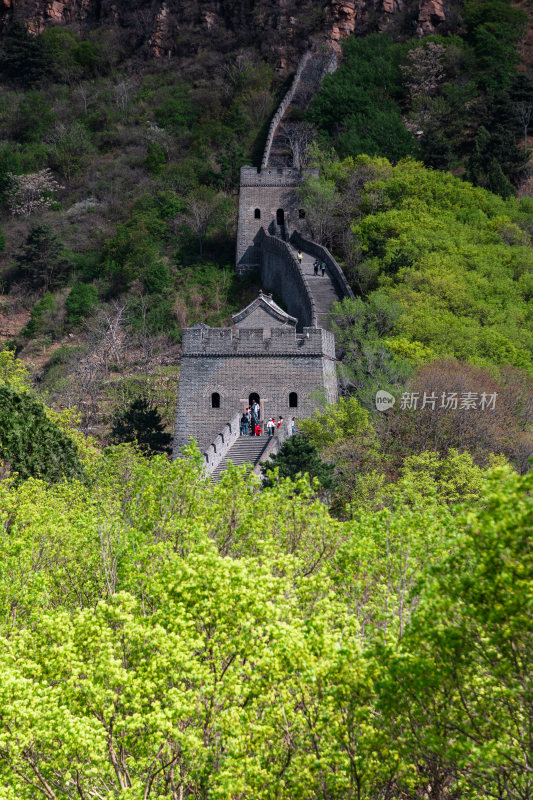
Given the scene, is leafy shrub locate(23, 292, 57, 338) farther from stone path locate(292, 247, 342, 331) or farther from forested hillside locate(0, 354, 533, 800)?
forested hillside locate(0, 354, 533, 800)

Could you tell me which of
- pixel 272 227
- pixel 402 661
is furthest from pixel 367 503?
pixel 272 227

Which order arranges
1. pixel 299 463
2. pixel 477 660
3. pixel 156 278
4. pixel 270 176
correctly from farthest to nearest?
pixel 270 176, pixel 156 278, pixel 299 463, pixel 477 660

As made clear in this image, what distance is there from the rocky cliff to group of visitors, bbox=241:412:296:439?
168ft

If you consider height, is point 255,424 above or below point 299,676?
below

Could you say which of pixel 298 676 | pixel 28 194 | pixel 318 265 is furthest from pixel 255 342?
pixel 28 194

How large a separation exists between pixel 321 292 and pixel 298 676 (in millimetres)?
34269

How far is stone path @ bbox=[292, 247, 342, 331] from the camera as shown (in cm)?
4016

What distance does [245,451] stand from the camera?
96.2ft

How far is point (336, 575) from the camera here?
12883 mm

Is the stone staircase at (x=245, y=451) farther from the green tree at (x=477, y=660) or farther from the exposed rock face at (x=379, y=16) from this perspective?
the exposed rock face at (x=379, y=16)

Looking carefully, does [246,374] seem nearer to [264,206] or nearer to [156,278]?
[156,278]

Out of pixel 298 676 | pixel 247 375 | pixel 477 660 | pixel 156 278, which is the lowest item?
pixel 298 676

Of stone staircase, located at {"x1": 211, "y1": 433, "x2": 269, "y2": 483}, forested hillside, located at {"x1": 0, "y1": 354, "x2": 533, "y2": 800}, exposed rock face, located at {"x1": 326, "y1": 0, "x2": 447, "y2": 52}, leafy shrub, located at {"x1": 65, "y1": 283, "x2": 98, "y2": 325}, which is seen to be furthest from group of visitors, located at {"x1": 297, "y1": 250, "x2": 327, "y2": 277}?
exposed rock face, located at {"x1": 326, "y1": 0, "x2": 447, "y2": 52}

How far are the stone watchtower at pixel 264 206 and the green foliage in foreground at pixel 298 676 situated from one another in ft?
143
